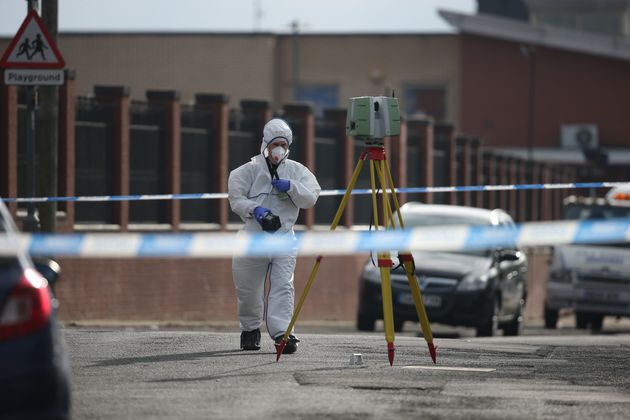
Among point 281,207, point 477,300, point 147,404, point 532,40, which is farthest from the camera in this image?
point 532,40

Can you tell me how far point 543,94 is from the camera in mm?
64250

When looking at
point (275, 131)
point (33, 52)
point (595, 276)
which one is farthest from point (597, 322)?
point (275, 131)

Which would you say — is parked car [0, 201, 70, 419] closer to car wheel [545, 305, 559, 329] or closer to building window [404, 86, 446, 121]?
car wheel [545, 305, 559, 329]

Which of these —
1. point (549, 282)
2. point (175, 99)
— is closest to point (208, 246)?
point (175, 99)

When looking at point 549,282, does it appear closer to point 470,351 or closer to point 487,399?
point 470,351

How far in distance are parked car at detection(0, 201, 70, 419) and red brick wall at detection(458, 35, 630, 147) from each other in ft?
191

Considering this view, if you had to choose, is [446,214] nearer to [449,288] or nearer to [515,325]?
[449,288]

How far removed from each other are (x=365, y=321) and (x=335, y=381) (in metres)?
9.94

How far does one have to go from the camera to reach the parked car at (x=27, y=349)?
22.7 ft

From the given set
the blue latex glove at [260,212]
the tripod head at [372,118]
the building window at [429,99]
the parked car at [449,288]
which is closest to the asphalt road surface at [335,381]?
the blue latex glove at [260,212]

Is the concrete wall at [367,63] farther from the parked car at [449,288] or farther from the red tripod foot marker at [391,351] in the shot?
the red tripod foot marker at [391,351]

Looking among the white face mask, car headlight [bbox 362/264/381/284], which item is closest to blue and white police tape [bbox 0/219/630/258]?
the white face mask

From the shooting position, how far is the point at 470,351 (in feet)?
45.2

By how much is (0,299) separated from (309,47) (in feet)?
202
